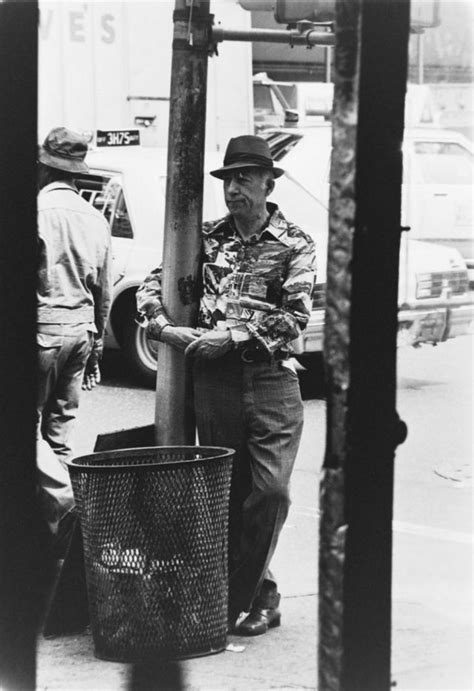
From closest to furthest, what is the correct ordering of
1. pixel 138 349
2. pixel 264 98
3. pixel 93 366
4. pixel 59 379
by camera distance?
pixel 59 379, pixel 93 366, pixel 138 349, pixel 264 98

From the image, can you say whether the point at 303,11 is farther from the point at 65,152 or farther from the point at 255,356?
the point at 255,356

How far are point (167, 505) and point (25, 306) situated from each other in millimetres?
2319

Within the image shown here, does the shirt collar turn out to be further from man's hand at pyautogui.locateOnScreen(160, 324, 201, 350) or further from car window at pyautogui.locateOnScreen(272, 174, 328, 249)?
car window at pyautogui.locateOnScreen(272, 174, 328, 249)

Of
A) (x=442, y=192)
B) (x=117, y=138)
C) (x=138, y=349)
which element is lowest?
(x=138, y=349)

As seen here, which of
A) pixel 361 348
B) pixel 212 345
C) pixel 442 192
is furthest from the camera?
pixel 442 192

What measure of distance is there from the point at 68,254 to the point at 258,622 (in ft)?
6.33

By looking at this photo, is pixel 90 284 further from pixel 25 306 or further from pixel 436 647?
pixel 25 306

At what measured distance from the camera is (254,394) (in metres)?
4.89

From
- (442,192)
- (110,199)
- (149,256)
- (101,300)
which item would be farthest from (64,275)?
(442,192)

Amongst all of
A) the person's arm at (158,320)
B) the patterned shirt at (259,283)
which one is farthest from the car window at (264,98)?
the patterned shirt at (259,283)

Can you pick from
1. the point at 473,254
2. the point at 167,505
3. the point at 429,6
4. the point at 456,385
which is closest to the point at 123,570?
the point at 167,505

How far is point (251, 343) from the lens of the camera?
4.82 metres

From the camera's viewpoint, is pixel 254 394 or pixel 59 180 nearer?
pixel 254 394

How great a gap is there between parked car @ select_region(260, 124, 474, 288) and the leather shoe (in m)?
8.52
